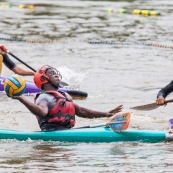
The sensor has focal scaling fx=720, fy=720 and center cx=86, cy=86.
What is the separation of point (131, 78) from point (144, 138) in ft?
23.3

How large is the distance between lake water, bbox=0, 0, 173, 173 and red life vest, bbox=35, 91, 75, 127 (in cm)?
34

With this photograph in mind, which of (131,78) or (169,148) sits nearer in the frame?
(169,148)

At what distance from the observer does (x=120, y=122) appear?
9.56 m

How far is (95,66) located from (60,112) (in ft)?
29.2

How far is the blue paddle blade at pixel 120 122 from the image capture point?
31.2 feet

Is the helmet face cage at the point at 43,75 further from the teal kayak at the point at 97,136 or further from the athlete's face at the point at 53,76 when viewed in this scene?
the teal kayak at the point at 97,136

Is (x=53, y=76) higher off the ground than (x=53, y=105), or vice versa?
(x=53, y=76)

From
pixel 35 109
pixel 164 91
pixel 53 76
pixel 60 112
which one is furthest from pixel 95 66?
pixel 35 109

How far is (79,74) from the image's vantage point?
54.6 ft

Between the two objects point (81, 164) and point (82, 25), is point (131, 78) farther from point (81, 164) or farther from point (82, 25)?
point (82, 25)

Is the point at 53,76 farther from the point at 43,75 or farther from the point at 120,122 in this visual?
the point at 120,122

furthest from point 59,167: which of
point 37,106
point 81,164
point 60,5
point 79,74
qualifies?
point 60,5

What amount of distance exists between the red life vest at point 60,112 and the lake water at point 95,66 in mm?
341

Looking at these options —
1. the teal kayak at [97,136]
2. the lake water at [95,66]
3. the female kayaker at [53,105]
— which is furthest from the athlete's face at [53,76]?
the lake water at [95,66]
